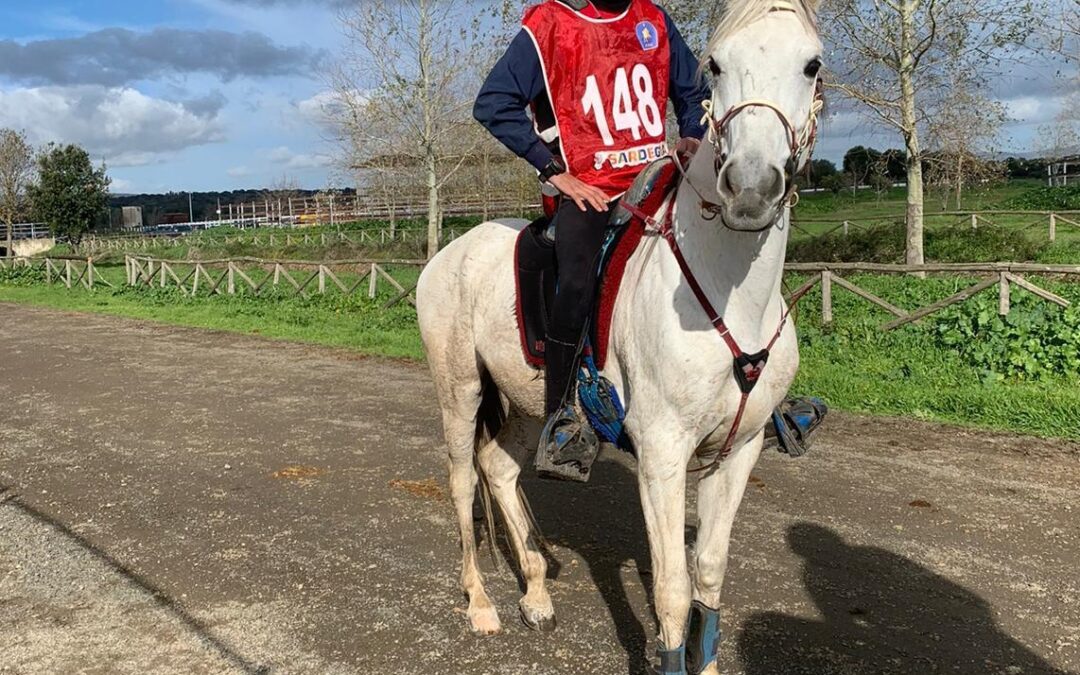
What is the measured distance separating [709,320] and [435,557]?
2860 millimetres

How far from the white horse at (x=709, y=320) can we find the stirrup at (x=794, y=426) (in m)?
0.27

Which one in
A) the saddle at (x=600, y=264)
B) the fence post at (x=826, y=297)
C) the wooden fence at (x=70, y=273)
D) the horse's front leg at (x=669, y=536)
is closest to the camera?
the horse's front leg at (x=669, y=536)

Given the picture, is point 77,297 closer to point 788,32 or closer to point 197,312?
point 197,312

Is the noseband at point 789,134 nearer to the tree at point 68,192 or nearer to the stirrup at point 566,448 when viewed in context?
the stirrup at point 566,448

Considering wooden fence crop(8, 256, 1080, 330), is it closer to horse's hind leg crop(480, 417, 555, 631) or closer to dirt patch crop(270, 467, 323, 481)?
horse's hind leg crop(480, 417, 555, 631)

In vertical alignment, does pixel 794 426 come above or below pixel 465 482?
above

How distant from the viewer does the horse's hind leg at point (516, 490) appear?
14.6 feet

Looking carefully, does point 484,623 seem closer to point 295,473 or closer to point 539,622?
point 539,622

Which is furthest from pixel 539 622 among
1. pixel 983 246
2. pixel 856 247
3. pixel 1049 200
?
pixel 1049 200

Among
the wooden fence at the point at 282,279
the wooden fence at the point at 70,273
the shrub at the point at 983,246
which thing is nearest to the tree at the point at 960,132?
the shrub at the point at 983,246

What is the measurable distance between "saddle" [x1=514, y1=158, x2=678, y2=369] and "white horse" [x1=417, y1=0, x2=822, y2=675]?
0.21ft

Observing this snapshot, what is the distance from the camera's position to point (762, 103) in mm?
2535

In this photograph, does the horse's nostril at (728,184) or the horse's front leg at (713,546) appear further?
the horse's front leg at (713,546)

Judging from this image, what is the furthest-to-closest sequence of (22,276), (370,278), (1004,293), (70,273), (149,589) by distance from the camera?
(22,276) → (70,273) → (370,278) → (1004,293) → (149,589)
